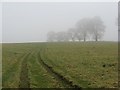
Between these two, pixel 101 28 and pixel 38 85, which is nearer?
pixel 38 85

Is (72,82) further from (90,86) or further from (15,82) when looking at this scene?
(15,82)

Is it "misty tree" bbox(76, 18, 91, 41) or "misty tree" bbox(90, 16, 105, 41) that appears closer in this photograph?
"misty tree" bbox(90, 16, 105, 41)

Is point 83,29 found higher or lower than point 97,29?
higher

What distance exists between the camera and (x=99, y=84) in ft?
79.9

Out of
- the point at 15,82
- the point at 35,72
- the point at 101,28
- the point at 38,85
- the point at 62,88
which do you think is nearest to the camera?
the point at 62,88

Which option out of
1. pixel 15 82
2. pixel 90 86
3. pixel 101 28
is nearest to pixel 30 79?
pixel 15 82

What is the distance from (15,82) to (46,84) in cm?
324

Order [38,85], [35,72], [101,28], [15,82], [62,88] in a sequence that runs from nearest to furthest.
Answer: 1. [62,88]
2. [38,85]
3. [15,82]
4. [35,72]
5. [101,28]

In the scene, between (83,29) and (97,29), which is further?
(83,29)

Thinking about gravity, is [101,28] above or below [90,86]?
above

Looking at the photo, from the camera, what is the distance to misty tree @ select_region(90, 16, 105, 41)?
164500 mm

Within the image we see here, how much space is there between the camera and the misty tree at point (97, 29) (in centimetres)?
16450

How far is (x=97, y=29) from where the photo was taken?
167 meters

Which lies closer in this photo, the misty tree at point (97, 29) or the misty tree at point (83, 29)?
the misty tree at point (97, 29)
